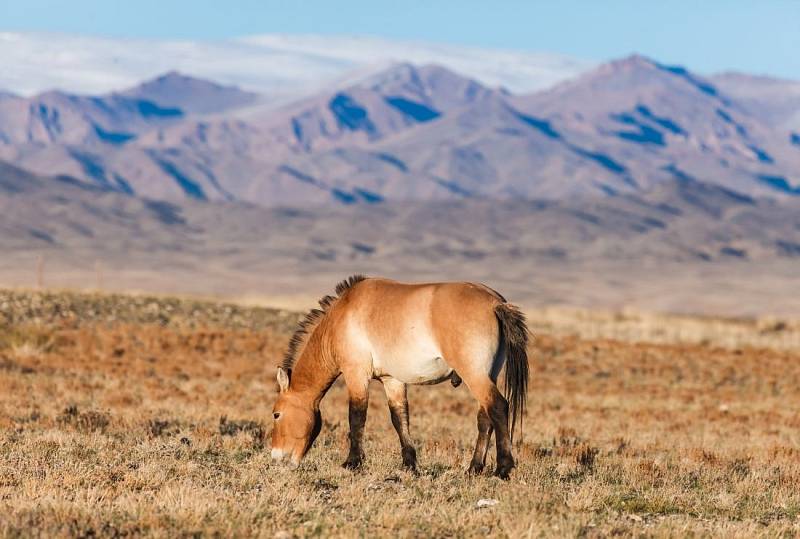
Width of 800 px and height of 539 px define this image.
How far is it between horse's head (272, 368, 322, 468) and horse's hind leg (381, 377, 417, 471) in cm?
78

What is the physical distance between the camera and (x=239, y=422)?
1579 cm

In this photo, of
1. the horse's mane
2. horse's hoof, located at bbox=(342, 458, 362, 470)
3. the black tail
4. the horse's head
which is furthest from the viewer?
the horse's mane

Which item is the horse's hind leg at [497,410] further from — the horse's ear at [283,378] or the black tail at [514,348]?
the horse's ear at [283,378]

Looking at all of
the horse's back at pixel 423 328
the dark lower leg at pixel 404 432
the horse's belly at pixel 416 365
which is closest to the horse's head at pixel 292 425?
the dark lower leg at pixel 404 432

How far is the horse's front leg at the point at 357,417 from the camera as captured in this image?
36.7 ft

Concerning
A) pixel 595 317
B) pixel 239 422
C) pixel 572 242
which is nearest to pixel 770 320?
pixel 595 317

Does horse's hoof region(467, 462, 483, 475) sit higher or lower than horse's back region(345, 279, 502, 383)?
lower

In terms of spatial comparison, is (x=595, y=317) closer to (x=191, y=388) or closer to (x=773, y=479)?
(x=191, y=388)

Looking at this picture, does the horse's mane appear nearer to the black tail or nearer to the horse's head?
the horse's head

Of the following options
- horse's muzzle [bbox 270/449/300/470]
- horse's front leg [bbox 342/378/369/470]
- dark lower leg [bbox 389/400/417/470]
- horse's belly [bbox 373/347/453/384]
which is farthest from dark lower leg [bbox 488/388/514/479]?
horse's muzzle [bbox 270/449/300/470]

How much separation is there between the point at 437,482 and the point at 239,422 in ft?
19.2

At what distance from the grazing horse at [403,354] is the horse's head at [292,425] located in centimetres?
1

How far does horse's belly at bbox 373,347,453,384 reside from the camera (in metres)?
10.7

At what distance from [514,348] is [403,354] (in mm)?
1046
